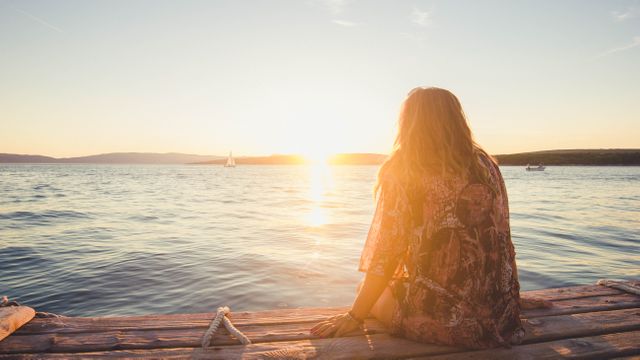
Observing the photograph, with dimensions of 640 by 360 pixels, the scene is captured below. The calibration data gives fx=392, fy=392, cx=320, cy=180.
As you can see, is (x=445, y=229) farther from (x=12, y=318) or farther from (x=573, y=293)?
(x=12, y=318)

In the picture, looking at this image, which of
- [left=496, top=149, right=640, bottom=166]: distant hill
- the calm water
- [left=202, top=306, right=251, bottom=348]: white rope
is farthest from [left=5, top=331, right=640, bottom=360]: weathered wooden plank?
[left=496, top=149, right=640, bottom=166]: distant hill

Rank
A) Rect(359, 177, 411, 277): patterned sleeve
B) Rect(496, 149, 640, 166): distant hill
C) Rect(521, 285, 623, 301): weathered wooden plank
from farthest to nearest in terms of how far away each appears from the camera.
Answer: Rect(496, 149, 640, 166): distant hill < Rect(521, 285, 623, 301): weathered wooden plank < Rect(359, 177, 411, 277): patterned sleeve

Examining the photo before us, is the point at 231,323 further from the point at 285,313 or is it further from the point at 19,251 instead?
the point at 19,251

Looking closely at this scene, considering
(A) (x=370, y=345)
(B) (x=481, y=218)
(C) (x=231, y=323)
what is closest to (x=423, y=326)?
(A) (x=370, y=345)

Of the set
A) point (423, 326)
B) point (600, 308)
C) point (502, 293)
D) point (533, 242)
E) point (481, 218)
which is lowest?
point (533, 242)

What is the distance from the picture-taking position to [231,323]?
3895 millimetres

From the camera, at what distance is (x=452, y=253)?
2.98 meters

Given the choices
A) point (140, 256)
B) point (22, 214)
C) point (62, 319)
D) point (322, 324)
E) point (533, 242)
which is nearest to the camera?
point (322, 324)

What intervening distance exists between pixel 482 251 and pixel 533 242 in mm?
12482

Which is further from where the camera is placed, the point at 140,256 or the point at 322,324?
the point at 140,256

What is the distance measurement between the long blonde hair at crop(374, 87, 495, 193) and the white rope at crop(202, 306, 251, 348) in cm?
199

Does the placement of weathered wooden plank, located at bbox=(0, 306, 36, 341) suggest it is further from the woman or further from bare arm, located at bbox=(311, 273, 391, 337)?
the woman

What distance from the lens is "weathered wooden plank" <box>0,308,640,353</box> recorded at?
3.45m

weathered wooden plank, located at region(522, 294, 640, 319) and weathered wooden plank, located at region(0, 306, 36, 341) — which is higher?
weathered wooden plank, located at region(0, 306, 36, 341)
